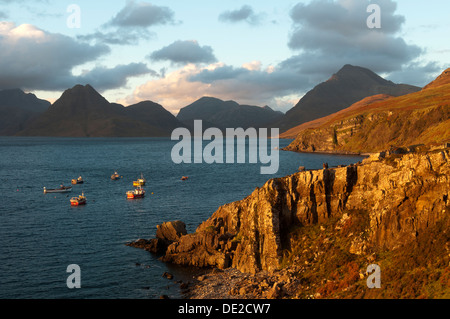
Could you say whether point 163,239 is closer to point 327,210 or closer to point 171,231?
point 171,231

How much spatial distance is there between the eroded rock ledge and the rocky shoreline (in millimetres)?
142

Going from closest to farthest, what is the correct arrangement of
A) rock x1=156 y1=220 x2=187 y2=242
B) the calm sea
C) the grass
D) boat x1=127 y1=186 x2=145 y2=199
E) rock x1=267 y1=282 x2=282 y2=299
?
the grass → rock x1=267 y1=282 x2=282 y2=299 → the calm sea → rock x1=156 y1=220 x2=187 y2=242 → boat x1=127 y1=186 x2=145 y2=199

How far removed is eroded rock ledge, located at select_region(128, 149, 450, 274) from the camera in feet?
167

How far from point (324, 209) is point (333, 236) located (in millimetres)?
5029

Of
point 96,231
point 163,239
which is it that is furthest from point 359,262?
point 96,231

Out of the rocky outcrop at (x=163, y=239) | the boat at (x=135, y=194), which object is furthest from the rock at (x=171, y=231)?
the boat at (x=135, y=194)

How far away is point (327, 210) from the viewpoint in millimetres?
61750

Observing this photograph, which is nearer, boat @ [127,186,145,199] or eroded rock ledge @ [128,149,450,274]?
eroded rock ledge @ [128,149,450,274]

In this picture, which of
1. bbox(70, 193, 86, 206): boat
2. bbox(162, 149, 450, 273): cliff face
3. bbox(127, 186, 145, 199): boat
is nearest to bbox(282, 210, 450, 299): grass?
bbox(162, 149, 450, 273): cliff face

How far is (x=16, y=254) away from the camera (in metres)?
72.2

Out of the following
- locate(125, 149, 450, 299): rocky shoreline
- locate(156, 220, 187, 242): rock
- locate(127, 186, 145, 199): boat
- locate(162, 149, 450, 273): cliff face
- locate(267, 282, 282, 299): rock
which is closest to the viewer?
locate(125, 149, 450, 299): rocky shoreline

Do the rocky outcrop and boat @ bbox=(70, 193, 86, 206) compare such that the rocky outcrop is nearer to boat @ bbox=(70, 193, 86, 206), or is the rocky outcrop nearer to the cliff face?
the cliff face
